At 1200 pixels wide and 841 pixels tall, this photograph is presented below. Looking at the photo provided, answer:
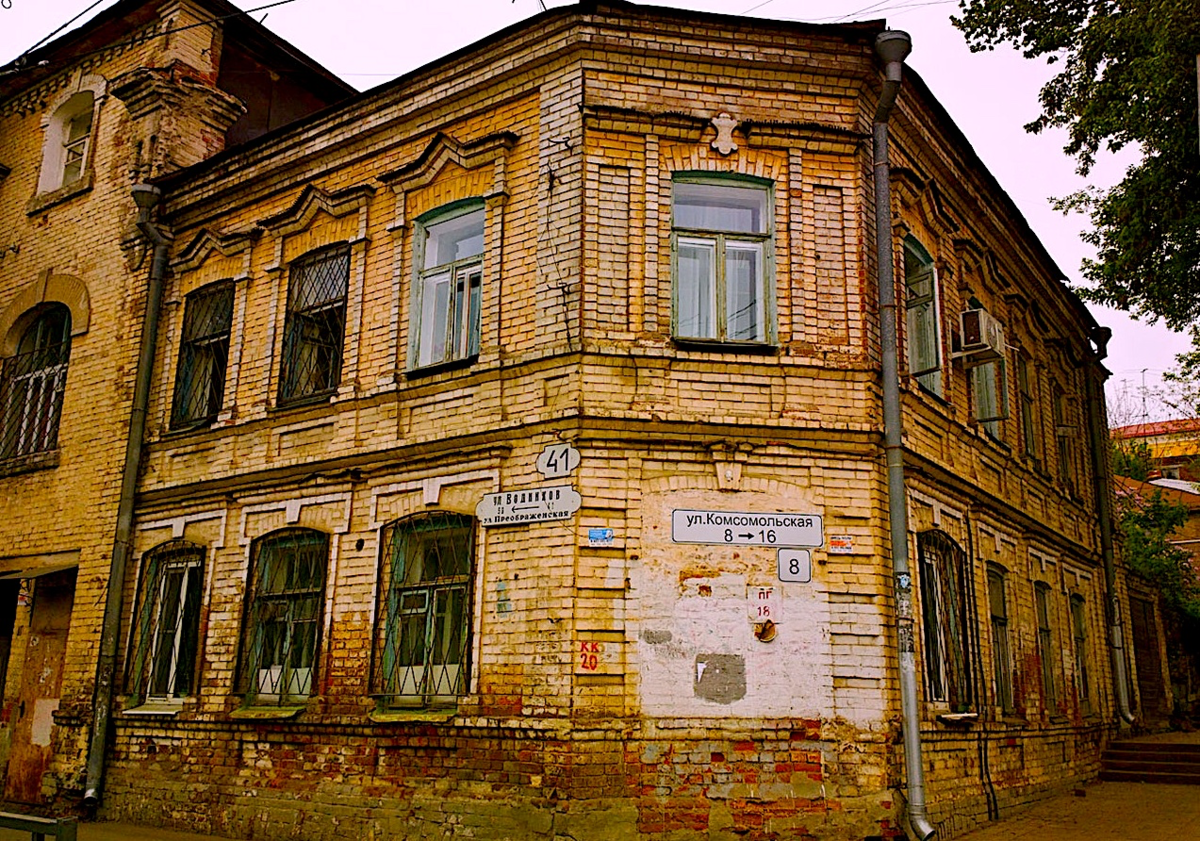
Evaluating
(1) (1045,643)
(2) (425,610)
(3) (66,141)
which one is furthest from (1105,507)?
(3) (66,141)

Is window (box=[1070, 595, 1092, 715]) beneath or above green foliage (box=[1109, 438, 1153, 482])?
beneath

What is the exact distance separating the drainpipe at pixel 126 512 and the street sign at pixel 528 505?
5.40m

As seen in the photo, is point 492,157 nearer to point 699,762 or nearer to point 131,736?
point 699,762

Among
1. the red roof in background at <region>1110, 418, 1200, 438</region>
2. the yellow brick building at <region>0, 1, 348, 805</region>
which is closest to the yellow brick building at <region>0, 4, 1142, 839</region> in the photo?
the yellow brick building at <region>0, 1, 348, 805</region>

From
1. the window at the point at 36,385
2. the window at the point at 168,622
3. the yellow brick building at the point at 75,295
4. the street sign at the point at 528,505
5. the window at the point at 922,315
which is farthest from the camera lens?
the window at the point at 36,385

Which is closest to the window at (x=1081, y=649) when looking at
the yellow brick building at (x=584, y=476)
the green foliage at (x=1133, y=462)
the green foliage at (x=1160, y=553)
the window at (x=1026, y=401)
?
the window at (x=1026, y=401)

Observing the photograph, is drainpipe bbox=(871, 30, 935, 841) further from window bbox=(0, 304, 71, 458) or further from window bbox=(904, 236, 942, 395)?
window bbox=(0, 304, 71, 458)

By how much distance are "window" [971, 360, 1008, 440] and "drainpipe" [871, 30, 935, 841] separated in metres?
2.96

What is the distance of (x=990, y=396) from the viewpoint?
13.3 m

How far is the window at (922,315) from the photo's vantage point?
1101 cm

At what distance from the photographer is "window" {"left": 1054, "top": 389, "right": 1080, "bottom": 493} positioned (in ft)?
53.7

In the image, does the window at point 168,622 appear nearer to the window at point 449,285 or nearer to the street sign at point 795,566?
the window at point 449,285

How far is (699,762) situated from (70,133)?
12.9m

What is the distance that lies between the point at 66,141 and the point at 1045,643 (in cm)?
1498
